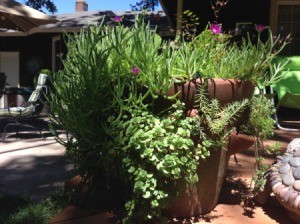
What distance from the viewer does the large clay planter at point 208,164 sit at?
227 centimetres

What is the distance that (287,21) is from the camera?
830 cm

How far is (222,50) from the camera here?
2.48 m

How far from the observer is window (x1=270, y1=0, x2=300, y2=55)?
324 inches

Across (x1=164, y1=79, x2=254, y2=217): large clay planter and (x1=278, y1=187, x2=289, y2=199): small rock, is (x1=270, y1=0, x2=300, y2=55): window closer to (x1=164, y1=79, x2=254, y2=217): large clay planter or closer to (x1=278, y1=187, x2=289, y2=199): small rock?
(x1=164, y1=79, x2=254, y2=217): large clay planter

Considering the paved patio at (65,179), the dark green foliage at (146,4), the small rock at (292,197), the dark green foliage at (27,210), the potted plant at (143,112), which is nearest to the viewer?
the potted plant at (143,112)

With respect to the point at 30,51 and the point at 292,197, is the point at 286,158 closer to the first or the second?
the point at 292,197

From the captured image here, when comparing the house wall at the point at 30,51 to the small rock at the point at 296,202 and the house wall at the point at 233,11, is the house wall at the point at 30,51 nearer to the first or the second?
the house wall at the point at 233,11

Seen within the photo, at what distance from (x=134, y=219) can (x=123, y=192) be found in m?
0.23

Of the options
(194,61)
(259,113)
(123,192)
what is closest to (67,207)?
(123,192)

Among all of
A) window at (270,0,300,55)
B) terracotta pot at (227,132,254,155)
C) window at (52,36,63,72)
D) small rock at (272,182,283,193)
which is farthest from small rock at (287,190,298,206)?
window at (52,36,63,72)

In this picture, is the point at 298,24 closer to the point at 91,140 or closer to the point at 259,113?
the point at 259,113

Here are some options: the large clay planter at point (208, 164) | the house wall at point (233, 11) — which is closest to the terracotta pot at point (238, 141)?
the large clay planter at point (208, 164)

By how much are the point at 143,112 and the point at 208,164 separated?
0.57 metres

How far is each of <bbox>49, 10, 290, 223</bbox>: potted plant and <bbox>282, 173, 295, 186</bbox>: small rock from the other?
1.42 feet
